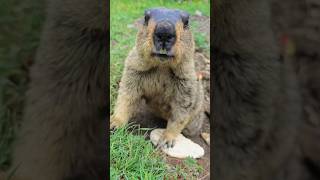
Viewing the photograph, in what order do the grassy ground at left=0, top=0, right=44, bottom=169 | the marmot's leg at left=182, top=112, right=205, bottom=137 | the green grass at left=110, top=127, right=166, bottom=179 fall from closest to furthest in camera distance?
the grassy ground at left=0, top=0, right=44, bottom=169 < the green grass at left=110, top=127, right=166, bottom=179 < the marmot's leg at left=182, top=112, right=205, bottom=137

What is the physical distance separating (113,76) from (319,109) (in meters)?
0.62

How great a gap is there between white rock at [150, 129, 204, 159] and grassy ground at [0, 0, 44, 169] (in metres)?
0.40

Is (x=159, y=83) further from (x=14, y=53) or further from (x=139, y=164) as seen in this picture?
(x=14, y=53)

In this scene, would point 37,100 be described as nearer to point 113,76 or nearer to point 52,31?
point 52,31

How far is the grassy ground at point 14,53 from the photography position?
3.15 feet

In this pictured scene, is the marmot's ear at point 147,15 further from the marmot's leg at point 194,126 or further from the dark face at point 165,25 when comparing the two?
the marmot's leg at point 194,126

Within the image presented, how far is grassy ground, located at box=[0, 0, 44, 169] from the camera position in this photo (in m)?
0.96

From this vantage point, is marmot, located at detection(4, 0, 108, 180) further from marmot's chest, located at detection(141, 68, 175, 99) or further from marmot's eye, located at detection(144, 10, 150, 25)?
marmot's chest, located at detection(141, 68, 175, 99)

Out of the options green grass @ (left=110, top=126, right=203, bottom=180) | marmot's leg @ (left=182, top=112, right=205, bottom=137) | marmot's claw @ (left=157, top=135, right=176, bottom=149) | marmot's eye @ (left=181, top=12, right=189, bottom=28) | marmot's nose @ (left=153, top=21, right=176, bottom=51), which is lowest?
green grass @ (left=110, top=126, right=203, bottom=180)

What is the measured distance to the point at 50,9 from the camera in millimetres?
957

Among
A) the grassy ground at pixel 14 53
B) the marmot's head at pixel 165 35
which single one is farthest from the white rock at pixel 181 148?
the grassy ground at pixel 14 53

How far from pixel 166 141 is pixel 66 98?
33 centimetres

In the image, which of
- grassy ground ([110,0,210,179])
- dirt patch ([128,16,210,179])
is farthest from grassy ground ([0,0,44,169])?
dirt patch ([128,16,210,179])

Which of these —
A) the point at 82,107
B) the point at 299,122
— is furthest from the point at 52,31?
the point at 299,122
